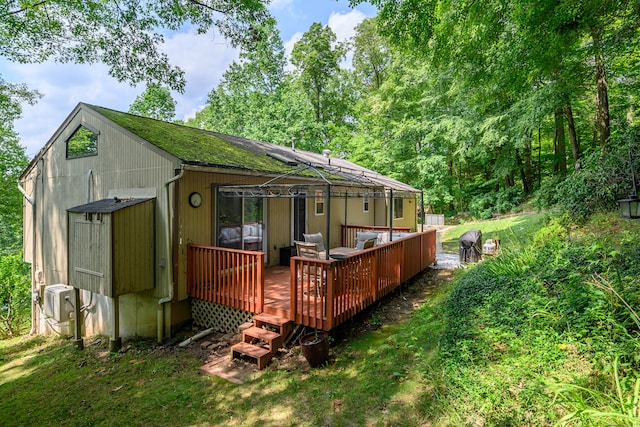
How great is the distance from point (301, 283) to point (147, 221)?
11.1 ft

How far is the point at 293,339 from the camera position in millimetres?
5348

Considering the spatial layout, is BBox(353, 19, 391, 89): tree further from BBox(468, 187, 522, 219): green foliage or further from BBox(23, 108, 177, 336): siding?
BBox(23, 108, 177, 336): siding

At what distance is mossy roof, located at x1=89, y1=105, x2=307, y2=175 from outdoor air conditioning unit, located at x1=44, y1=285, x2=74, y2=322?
4.10m

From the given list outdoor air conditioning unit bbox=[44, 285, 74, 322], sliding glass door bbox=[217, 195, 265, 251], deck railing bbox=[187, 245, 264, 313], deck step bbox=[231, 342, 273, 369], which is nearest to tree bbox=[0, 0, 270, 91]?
sliding glass door bbox=[217, 195, 265, 251]

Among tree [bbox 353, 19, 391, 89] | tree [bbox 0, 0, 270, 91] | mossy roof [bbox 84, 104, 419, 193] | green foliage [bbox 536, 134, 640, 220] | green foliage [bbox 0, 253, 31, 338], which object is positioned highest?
tree [bbox 353, 19, 391, 89]

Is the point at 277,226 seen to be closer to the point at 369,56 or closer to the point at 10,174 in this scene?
the point at 10,174

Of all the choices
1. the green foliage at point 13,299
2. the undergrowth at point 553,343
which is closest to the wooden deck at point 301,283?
the undergrowth at point 553,343

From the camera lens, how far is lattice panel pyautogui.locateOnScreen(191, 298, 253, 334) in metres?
5.97

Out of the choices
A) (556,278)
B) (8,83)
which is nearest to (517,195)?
(556,278)

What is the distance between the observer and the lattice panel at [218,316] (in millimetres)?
5973

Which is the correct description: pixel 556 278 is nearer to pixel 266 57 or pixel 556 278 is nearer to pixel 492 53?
pixel 492 53

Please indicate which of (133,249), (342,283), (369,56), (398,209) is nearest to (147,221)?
(133,249)

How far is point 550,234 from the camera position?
6.93 metres

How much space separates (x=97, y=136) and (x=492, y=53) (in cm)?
949
